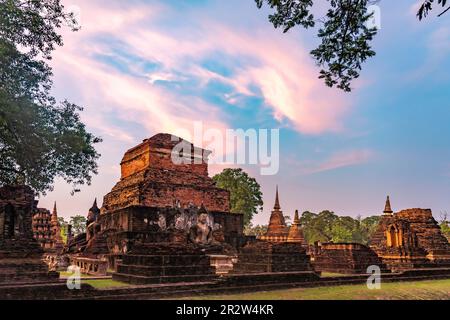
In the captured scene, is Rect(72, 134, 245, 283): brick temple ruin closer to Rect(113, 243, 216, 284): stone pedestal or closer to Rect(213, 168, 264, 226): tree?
Rect(113, 243, 216, 284): stone pedestal

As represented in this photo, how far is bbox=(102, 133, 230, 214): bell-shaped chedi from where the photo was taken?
85.9ft

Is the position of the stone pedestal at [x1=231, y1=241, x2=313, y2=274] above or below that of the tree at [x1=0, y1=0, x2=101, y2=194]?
below

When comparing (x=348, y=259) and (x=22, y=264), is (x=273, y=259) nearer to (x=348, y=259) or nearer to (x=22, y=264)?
(x=348, y=259)

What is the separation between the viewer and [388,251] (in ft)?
73.5

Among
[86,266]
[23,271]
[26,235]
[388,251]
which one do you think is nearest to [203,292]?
[23,271]

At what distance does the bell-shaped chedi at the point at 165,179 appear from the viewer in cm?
2617

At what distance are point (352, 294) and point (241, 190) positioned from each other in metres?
36.5

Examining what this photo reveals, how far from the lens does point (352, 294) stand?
12492 millimetres

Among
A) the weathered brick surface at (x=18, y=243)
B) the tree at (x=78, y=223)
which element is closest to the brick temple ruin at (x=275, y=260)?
the weathered brick surface at (x=18, y=243)

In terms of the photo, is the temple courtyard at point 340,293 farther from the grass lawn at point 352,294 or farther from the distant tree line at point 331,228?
the distant tree line at point 331,228

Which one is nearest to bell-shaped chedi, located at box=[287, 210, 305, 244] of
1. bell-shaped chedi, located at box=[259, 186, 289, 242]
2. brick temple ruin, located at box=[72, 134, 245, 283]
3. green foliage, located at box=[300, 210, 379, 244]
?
bell-shaped chedi, located at box=[259, 186, 289, 242]

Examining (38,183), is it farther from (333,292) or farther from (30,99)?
(333,292)

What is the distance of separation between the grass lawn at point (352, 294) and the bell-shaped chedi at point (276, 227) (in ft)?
77.7

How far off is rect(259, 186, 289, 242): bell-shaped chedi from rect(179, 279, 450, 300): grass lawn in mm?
23691
